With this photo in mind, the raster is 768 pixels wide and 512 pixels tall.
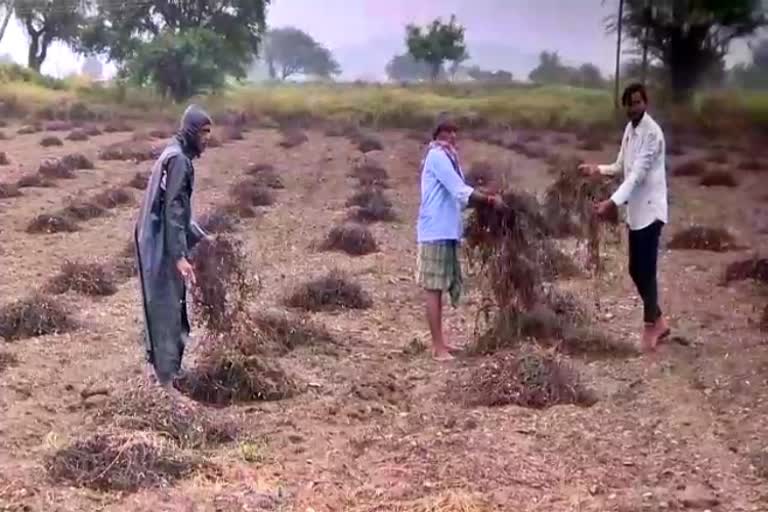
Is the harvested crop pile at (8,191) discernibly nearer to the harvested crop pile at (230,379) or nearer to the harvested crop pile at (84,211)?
the harvested crop pile at (84,211)

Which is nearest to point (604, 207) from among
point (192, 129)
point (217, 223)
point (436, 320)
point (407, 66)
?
point (436, 320)

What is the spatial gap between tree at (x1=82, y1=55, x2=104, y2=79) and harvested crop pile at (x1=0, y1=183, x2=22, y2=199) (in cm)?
3268

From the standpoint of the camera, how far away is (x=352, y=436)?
20.9 ft

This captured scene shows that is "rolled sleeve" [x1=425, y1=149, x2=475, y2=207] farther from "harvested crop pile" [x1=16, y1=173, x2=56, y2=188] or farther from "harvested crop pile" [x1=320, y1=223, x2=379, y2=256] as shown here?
"harvested crop pile" [x1=16, y1=173, x2=56, y2=188]

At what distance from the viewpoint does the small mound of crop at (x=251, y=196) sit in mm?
17062

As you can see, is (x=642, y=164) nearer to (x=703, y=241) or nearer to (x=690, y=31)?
(x=703, y=241)

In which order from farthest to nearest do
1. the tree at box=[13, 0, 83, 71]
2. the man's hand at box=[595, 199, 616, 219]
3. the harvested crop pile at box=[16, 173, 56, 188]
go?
the tree at box=[13, 0, 83, 71], the harvested crop pile at box=[16, 173, 56, 188], the man's hand at box=[595, 199, 616, 219]

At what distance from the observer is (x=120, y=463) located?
561 cm

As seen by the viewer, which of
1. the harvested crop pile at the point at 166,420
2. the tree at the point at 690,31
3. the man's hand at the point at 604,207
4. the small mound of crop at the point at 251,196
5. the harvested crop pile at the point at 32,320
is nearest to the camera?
the harvested crop pile at the point at 166,420

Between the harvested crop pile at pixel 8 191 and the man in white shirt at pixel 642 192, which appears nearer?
the man in white shirt at pixel 642 192

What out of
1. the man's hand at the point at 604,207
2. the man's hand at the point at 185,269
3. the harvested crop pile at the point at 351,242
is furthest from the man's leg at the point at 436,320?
the harvested crop pile at the point at 351,242

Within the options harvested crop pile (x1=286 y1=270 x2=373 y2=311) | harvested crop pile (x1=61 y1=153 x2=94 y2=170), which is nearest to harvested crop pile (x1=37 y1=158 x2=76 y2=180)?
harvested crop pile (x1=61 y1=153 x2=94 y2=170)

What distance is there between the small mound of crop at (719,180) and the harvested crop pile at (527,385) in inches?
570

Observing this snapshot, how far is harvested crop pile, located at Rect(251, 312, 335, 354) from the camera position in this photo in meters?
8.27
